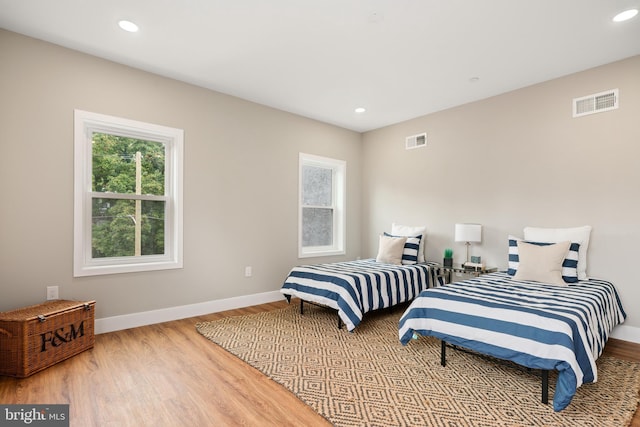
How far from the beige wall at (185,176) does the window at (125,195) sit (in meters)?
0.09

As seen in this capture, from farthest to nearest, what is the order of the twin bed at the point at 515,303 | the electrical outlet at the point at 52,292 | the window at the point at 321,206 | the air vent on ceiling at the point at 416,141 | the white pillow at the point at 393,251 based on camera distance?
the window at the point at 321,206
the air vent on ceiling at the point at 416,141
the white pillow at the point at 393,251
the electrical outlet at the point at 52,292
the twin bed at the point at 515,303

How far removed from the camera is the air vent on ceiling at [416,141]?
501cm

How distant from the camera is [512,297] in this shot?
8.48 feet

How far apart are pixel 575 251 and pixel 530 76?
1.88 m

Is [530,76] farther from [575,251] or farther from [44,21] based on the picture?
[44,21]

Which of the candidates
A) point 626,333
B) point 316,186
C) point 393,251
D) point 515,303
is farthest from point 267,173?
point 626,333

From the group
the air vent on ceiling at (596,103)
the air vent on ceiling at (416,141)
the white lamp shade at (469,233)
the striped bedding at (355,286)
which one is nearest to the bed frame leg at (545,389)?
the striped bedding at (355,286)

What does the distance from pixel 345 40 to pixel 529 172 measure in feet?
8.51

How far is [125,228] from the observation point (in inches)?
140

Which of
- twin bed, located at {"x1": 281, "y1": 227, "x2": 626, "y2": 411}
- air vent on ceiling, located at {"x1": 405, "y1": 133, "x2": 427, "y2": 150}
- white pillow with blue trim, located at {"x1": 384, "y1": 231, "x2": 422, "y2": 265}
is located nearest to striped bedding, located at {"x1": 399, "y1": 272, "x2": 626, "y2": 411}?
twin bed, located at {"x1": 281, "y1": 227, "x2": 626, "y2": 411}

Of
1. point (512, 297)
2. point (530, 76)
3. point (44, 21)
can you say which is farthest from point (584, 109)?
point (44, 21)

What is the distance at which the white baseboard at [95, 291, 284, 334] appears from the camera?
3322 millimetres

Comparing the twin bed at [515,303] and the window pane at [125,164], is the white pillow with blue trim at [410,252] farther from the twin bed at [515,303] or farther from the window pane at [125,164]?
the window pane at [125,164]

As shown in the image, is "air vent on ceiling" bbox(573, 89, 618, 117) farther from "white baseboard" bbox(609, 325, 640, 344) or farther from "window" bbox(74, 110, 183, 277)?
"window" bbox(74, 110, 183, 277)
